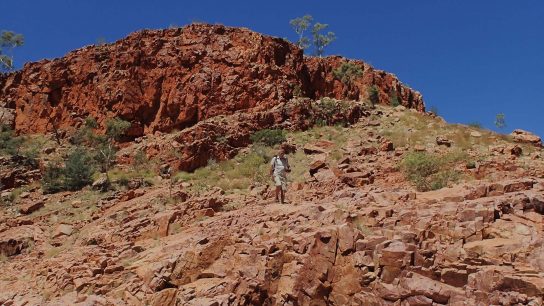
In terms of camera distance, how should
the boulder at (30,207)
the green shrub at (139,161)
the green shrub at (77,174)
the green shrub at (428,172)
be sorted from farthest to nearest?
the green shrub at (139,161)
the green shrub at (77,174)
the boulder at (30,207)
the green shrub at (428,172)

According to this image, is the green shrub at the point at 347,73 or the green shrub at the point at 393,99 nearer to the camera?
the green shrub at the point at 393,99

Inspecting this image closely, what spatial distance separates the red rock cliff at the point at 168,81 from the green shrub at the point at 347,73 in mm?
419

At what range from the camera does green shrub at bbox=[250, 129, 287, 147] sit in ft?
76.2

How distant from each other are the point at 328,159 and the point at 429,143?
4.19 metres

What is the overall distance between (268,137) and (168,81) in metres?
8.22

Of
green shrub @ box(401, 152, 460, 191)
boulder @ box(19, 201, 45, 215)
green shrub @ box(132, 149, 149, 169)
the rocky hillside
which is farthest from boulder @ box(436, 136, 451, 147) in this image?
boulder @ box(19, 201, 45, 215)

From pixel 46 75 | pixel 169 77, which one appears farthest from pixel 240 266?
pixel 46 75

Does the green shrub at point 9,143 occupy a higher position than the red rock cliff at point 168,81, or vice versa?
the red rock cliff at point 168,81

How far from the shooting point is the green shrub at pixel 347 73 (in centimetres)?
3145

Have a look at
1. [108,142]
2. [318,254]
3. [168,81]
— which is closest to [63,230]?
[318,254]

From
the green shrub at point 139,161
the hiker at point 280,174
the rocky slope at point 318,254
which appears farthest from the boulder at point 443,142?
the green shrub at point 139,161

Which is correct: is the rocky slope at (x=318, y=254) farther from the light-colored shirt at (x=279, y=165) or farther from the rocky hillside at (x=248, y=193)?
the light-colored shirt at (x=279, y=165)

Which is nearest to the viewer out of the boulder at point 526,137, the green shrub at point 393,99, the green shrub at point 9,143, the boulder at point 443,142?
the boulder at point 443,142

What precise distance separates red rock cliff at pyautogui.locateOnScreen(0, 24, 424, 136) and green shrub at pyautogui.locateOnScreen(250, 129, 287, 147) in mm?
2698
